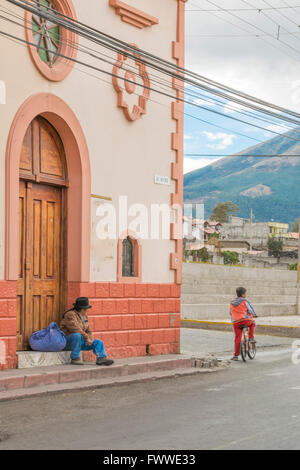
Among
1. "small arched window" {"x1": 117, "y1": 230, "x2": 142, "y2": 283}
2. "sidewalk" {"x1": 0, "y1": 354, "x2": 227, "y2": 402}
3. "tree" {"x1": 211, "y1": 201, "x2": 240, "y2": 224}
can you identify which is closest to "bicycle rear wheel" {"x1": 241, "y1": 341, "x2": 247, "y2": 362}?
"sidewalk" {"x1": 0, "y1": 354, "x2": 227, "y2": 402}

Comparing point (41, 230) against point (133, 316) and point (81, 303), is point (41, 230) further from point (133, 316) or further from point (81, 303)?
point (133, 316)

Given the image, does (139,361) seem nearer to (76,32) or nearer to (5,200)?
(5,200)

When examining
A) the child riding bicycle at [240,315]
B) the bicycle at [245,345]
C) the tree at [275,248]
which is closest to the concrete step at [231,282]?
the bicycle at [245,345]

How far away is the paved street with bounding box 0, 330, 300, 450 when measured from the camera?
23.9ft

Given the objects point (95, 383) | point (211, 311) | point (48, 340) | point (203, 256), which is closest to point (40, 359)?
point (48, 340)

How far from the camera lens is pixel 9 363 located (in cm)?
1180

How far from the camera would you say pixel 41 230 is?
13.2 meters

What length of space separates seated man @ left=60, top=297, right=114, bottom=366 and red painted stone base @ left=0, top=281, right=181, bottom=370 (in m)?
0.64

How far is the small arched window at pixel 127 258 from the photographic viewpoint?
1480cm

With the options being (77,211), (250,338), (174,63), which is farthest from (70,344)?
(174,63)

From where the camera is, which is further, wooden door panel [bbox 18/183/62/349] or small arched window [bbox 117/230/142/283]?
small arched window [bbox 117/230/142/283]

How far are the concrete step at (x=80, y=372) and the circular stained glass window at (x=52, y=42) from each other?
201 inches

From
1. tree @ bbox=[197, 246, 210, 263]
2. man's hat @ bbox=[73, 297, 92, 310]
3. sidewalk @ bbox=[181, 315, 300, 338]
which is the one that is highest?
tree @ bbox=[197, 246, 210, 263]

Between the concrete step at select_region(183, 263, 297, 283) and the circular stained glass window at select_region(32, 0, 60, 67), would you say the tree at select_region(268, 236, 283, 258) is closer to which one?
the concrete step at select_region(183, 263, 297, 283)
